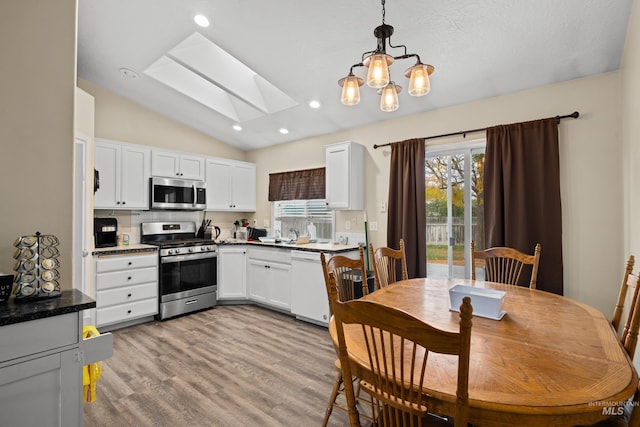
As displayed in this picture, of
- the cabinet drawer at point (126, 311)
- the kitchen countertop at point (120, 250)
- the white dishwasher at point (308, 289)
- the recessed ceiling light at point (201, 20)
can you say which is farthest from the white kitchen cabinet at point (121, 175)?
the white dishwasher at point (308, 289)

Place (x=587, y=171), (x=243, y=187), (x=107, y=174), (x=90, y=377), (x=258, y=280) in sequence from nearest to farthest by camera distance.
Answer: (x=90, y=377), (x=587, y=171), (x=107, y=174), (x=258, y=280), (x=243, y=187)

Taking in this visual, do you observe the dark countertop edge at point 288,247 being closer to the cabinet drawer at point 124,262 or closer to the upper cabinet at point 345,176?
the upper cabinet at point 345,176

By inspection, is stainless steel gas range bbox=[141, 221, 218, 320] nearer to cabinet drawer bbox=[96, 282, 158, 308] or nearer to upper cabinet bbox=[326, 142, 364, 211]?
cabinet drawer bbox=[96, 282, 158, 308]

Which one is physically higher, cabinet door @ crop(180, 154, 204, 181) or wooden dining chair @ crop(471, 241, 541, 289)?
cabinet door @ crop(180, 154, 204, 181)

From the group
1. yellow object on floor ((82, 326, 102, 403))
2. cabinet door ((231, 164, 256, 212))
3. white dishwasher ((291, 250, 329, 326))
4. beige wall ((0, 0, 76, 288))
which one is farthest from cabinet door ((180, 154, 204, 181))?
yellow object on floor ((82, 326, 102, 403))

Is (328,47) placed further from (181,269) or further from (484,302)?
(181,269)

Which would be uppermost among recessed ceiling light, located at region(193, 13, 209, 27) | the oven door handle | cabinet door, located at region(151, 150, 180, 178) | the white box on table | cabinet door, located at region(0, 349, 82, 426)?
recessed ceiling light, located at region(193, 13, 209, 27)

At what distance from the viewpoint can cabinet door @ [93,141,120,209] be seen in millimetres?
3697

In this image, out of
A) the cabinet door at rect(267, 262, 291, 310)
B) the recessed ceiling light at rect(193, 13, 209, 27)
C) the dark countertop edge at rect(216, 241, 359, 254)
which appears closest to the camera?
the recessed ceiling light at rect(193, 13, 209, 27)

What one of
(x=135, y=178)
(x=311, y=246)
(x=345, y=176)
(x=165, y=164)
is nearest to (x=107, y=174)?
(x=135, y=178)

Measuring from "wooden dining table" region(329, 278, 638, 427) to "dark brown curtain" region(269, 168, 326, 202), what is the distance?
2971 millimetres

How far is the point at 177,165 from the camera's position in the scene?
14.4 feet

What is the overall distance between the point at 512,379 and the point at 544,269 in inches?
85.3

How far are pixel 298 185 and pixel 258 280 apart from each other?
1.52 meters
